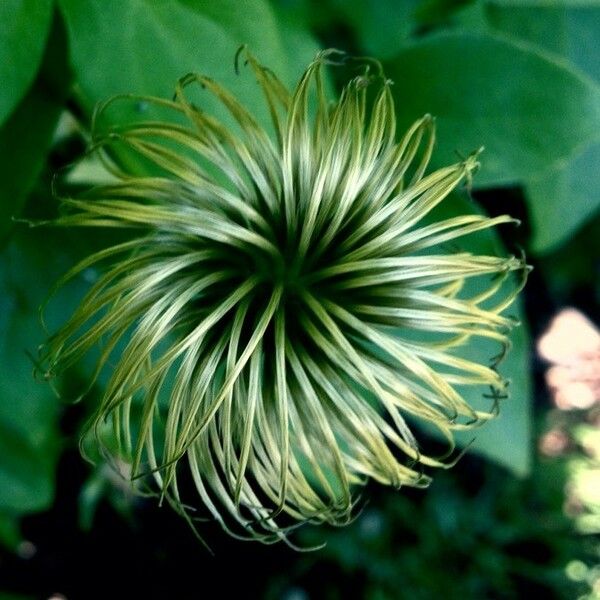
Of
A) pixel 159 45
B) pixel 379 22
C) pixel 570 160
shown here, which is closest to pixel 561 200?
pixel 570 160

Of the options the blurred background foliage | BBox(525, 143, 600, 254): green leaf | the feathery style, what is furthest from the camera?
BBox(525, 143, 600, 254): green leaf

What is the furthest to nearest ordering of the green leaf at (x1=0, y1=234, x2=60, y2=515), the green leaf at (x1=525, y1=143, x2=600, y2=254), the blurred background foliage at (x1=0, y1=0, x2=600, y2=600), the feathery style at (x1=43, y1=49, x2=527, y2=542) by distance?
the green leaf at (x1=525, y1=143, x2=600, y2=254) < the green leaf at (x1=0, y1=234, x2=60, y2=515) < the blurred background foliage at (x1=0, y1=0, x2=600, y2=600) < the feathery style at (x1=43, y1=49, x2=527, y2=542)

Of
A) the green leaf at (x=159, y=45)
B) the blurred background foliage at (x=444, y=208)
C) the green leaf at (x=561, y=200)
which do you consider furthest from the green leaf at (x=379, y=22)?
the green leaf at (x=159, y=45)

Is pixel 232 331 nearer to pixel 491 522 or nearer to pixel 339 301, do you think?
pixel 339 301

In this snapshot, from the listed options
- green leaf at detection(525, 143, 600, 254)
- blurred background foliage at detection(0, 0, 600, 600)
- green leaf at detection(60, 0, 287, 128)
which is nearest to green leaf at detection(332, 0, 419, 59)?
blurred background foliage at detection(0, 0, 600, 600)

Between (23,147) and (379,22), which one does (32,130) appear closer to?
(23,147)

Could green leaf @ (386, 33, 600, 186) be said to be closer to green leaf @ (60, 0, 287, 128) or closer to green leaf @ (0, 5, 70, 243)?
green leaf @ (60, 0, 287, 128)

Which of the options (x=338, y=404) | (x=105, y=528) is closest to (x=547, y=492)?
(x=105, y=528)
